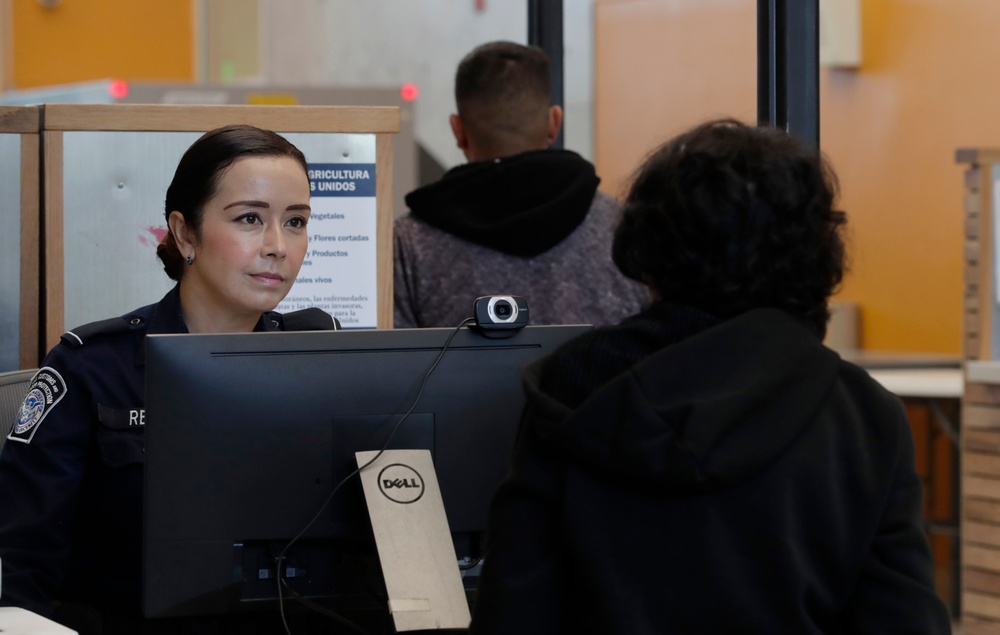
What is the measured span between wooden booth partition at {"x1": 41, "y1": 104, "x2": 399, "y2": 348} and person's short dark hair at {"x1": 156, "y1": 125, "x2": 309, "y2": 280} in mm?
320

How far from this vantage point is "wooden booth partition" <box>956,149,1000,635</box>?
10.2ft

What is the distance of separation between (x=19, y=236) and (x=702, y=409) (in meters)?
1.44

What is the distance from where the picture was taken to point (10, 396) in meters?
1.83

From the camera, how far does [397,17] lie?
6508 mm

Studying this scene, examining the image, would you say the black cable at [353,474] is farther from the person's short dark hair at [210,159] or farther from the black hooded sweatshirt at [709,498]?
the person's short dark hair at [210,159]

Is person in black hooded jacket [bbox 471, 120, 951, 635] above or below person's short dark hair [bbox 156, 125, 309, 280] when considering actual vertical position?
below

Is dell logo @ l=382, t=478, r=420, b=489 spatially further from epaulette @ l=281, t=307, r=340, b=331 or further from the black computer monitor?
epaulette @ l=281, t=307, r=340, b=331

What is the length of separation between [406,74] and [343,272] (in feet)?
14.9

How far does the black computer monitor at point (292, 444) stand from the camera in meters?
1.22

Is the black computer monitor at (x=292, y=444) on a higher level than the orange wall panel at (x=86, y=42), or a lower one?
lower

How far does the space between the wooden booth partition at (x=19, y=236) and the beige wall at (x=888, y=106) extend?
325 centimetres

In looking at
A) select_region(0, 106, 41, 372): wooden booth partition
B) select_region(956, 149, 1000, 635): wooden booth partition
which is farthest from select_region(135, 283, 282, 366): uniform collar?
select_region(956, 149, 1000, 635): wooden booth partition

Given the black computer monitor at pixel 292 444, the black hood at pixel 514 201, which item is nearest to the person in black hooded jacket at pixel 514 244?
the black hood at pixel 514 201

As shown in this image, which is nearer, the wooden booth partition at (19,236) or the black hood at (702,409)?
the black hood at (702,409)
